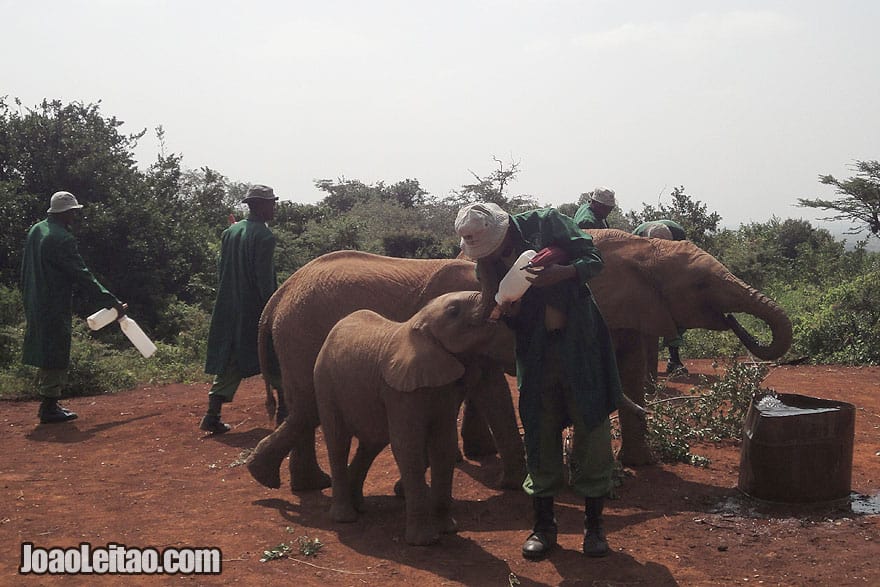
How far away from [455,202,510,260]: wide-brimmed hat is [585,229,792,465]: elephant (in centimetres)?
193

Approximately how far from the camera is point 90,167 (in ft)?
54.0

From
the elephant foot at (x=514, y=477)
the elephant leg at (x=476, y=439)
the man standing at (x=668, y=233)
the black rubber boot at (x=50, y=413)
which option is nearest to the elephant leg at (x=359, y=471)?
the elephant foot at (x=514, y=477)

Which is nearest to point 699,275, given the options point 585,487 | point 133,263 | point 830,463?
point 830,463

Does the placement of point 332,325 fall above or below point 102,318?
above

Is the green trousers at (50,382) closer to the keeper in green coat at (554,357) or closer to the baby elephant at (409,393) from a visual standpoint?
the baby elephant at (409,393)

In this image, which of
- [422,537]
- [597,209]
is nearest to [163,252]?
[597,209]

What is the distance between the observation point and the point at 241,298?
7.79 meters

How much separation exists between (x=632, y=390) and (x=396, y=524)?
2.07m

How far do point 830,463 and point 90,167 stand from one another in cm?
1468

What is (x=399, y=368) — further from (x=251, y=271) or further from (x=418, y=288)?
(x=251, y=271)

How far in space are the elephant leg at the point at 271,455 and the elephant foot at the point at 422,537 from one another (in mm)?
1329

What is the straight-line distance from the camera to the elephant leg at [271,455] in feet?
19.0

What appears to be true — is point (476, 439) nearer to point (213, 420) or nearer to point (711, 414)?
point (711, 414)

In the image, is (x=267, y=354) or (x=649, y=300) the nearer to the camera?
(x=649, y=300)
